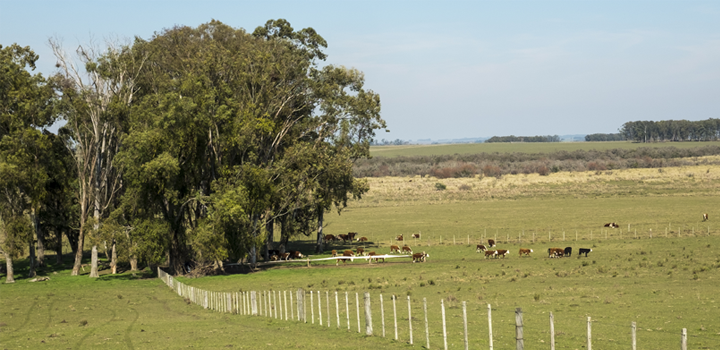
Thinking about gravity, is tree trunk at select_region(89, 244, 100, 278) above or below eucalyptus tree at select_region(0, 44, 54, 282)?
below

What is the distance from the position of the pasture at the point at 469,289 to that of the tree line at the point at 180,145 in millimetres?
3794

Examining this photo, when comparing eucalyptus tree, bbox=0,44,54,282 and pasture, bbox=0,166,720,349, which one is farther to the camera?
eucalyptus tree, bbox=0,44,54,282

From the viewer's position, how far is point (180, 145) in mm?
48281

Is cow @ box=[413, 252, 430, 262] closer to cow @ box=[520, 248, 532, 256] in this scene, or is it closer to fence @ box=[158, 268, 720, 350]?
cow @ box=[520, 248, 532, 256]

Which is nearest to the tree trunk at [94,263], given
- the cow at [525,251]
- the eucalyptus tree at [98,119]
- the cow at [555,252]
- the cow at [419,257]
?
the eucalyptus tree at [98,119]

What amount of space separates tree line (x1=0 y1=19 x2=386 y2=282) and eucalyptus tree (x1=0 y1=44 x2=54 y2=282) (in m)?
0.11

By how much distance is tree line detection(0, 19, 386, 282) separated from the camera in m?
47.7

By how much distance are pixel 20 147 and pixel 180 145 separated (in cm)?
1289

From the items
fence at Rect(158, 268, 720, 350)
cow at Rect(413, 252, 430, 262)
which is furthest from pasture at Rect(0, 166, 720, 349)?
cow at Rect(413, 252, 430, 262)

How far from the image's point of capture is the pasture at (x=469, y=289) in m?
22.2

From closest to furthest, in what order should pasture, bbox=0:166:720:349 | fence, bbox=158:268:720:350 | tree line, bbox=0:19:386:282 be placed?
fence, bbox=158:268:720:350 → pasture, bbox=0:166:720:349 → tree line, bbox=0:19:386:282

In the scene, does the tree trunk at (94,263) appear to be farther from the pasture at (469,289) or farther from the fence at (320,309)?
the fence at (320,309)

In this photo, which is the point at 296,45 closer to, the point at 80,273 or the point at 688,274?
the point at 80,273

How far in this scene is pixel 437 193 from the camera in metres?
128
